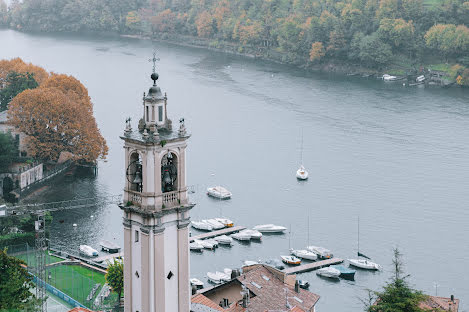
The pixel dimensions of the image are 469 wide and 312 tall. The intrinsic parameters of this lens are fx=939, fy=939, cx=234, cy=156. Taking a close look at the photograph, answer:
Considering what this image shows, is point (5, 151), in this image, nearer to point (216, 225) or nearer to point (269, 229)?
point (216, 225)

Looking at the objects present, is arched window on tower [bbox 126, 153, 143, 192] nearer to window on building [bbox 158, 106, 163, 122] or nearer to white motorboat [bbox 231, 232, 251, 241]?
window on building [bbox 158, 106, 163, 122]

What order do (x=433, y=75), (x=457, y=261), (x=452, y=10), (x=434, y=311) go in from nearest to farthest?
(x=434, y=311)
(x=457, y=261)
(x=433, y=75)
(x=452, y=10)

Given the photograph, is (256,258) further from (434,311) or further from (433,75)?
(433,75)

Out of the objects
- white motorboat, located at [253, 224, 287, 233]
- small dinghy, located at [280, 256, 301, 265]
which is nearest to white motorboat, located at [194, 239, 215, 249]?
white motorboat, located at [253, 224, 287, 233]

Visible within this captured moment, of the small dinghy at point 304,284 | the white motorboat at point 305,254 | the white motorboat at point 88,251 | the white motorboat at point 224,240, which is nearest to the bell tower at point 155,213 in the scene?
the small dinghy at point 304,284

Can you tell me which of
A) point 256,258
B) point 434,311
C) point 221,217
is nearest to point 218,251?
point 256,258

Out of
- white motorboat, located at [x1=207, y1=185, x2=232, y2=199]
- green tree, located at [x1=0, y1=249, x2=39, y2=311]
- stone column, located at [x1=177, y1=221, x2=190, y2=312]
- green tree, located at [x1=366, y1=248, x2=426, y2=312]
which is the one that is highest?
stone column, located at [x1=177, y1=221, x2=190, y2=312]
